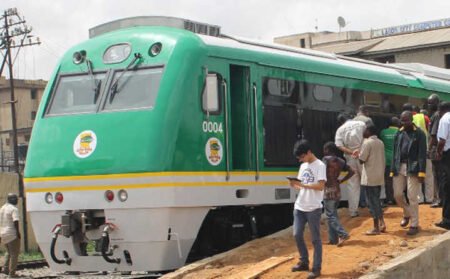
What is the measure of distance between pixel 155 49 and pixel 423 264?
467 cm

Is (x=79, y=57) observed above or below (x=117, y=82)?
above

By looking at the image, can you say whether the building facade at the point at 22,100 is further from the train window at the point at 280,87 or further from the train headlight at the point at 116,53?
the train headlight at the point at 116,53

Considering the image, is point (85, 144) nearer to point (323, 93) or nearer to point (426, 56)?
point (323, 93)

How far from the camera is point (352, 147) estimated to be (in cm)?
1270

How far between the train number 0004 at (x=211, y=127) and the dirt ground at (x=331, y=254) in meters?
1.70

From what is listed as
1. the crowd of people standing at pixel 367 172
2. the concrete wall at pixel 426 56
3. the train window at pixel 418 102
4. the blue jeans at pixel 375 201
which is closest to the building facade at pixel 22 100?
the concrete wall at pixel 426 56

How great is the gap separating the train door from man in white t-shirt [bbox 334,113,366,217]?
5.74 ft

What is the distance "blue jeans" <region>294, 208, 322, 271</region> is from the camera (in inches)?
367

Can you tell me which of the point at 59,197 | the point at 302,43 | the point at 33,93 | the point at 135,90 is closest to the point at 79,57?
the point at 135,90

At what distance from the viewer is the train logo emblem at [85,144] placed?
1101 centimetres

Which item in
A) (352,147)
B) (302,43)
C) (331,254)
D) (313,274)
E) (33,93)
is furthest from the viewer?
(302,43)

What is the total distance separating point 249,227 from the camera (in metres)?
12.1

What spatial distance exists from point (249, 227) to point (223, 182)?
125cm

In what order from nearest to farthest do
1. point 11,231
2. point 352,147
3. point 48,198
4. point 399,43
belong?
Result: point 48,198, point 352,147, point 11,231, point 399,43
